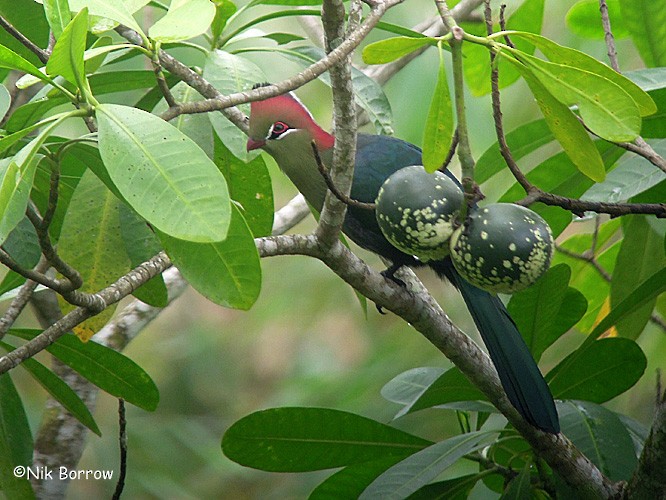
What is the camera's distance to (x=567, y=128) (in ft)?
4.10

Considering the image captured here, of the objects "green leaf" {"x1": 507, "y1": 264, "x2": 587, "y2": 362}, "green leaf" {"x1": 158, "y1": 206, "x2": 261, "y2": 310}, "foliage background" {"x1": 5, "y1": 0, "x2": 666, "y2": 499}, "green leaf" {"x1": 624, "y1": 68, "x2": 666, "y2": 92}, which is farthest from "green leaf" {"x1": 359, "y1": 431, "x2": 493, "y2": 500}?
"foliage background" {"x1": 5, "y1": 0, "x2": 666, "y2": 499}

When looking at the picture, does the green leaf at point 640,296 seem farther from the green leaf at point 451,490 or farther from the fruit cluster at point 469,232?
the fruit cluster at point 469,232

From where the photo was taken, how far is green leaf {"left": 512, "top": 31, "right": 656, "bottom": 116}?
3.90 ft

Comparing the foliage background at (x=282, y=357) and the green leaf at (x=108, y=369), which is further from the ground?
the green leaf at (x=108, y=369)

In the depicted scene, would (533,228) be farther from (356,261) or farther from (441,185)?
(356,261)

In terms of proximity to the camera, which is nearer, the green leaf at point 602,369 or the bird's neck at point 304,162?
the green leaf at point 602,369

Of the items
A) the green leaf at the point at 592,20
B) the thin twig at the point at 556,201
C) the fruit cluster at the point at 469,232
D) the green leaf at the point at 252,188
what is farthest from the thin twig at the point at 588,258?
the fruit cluster at the point at 469,232

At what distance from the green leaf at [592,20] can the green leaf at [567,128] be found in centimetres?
124

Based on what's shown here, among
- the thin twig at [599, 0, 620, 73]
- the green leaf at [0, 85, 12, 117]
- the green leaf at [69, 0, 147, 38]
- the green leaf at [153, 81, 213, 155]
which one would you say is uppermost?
the green leaf at [69, 0, 147, 38]

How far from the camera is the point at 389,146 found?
8.59 ft

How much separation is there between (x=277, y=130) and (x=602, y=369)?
46.3 inches

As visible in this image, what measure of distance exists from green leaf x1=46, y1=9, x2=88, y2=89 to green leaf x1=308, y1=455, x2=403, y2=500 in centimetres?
116

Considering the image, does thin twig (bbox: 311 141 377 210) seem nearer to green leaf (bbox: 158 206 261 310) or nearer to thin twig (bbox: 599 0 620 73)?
green leaf (bbox: 158 206 261 310)

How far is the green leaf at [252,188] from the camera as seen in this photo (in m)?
1.95
